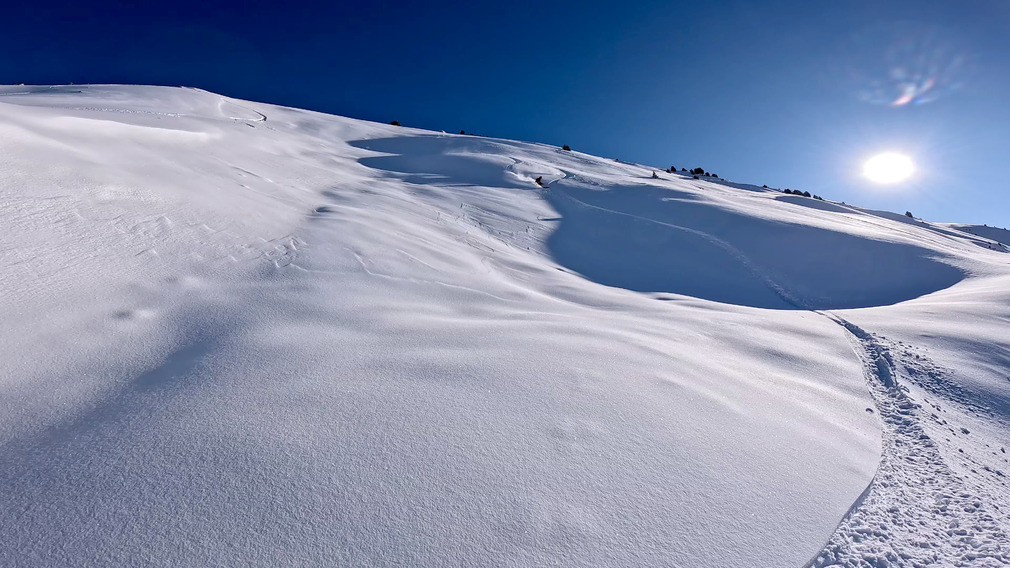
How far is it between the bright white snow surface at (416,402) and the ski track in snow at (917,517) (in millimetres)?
12

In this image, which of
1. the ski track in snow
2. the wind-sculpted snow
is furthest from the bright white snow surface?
the wind-sculpted snow

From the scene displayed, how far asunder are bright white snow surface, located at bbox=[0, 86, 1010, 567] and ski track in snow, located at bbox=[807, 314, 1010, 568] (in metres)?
0.01

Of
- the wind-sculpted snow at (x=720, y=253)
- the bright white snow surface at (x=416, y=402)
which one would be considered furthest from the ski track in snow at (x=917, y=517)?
the wind-sculpted snow at (x=720, y=253)

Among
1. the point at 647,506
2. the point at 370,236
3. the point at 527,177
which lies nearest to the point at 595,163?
the point at 527,177

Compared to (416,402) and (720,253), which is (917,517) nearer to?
(416,402)

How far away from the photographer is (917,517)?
1.98m

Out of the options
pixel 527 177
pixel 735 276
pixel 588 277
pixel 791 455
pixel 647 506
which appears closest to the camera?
pixel 647 506

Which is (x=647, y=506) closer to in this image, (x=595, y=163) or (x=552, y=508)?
(x=552, y=508)

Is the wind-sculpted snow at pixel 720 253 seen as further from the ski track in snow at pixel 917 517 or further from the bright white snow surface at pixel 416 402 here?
the ski track in snow at pixel 917 517

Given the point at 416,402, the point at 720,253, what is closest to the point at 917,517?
the point at 416,402

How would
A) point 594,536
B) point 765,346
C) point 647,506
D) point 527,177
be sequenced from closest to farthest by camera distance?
point 594,536
point 647,506
point 765,346
point 527,177

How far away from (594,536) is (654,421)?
850 millimetres

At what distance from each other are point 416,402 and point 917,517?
7.16 feet

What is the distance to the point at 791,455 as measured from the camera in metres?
2.23
